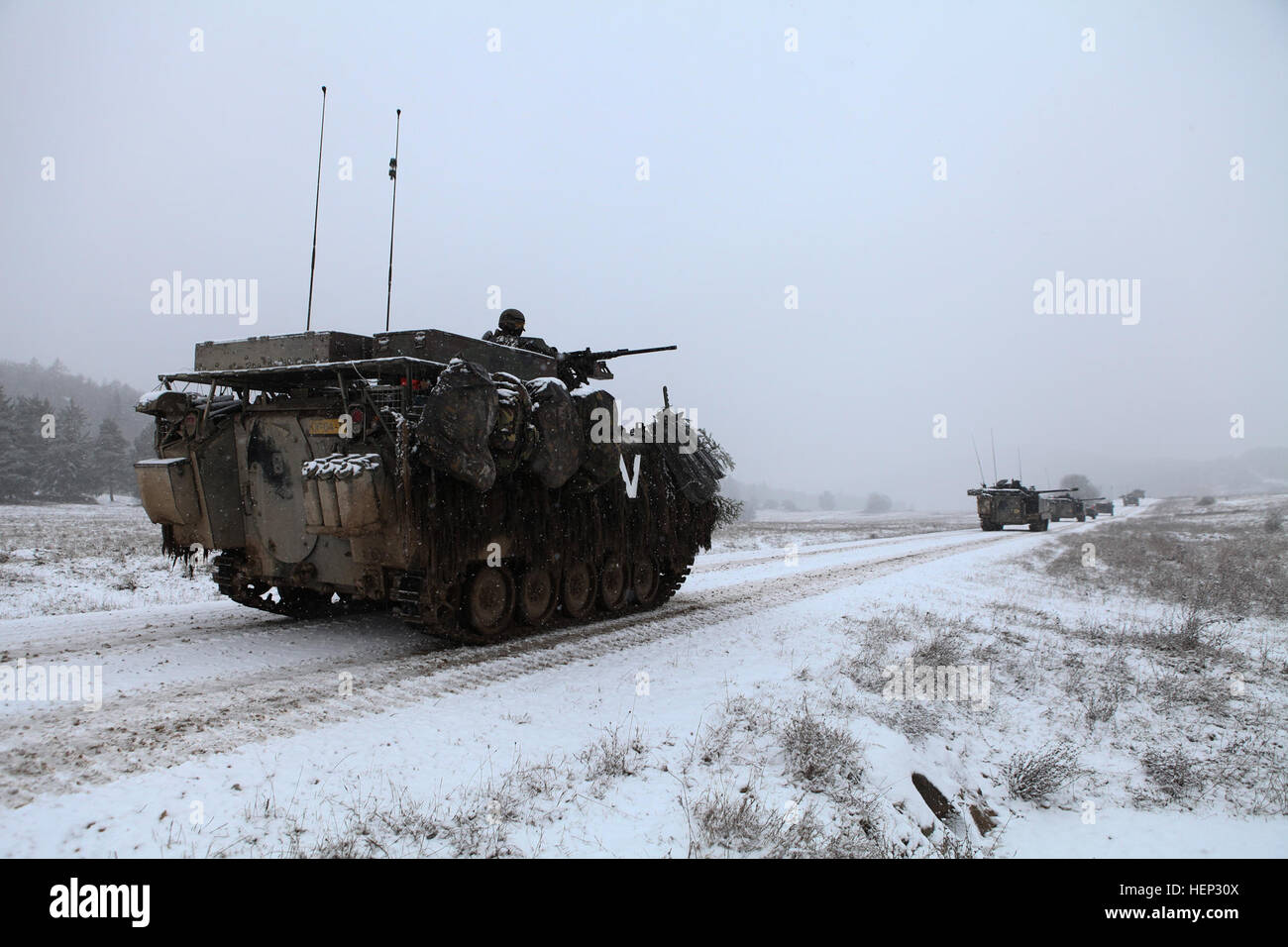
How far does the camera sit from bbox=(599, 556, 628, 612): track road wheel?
9.86m

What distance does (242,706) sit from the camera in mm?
5215

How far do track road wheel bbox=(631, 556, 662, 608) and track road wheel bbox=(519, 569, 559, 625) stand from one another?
1806mm

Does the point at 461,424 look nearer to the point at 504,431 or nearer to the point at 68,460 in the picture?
the point at 504,431

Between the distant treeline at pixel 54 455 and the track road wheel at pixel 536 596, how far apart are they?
148 feet

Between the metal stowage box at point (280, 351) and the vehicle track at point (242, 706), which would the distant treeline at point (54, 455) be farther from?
the vehicle track at point (242, 706)

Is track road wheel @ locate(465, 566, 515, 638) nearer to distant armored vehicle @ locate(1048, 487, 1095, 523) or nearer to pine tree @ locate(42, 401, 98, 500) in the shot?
distant armored vehicle @ locate(1048, 487, 1095, 523)

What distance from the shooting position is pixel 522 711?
5.42 m

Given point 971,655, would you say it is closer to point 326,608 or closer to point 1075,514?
point 326,608

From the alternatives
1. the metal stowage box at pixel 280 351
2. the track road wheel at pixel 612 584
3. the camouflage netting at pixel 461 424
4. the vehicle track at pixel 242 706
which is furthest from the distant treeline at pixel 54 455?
the camouflage netting at pixel 461 424

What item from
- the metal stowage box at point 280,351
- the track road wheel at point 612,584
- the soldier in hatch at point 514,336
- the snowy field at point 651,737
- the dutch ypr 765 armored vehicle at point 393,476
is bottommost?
the snowy field at point 651,737

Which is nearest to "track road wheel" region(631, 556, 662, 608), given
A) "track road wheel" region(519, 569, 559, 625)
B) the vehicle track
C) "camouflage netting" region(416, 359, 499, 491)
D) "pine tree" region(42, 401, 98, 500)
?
the vehicle track

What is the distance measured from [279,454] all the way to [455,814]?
548 cm

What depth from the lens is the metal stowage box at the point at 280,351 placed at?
7418 millimetres

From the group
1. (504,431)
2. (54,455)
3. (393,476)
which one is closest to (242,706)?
(393,476)
